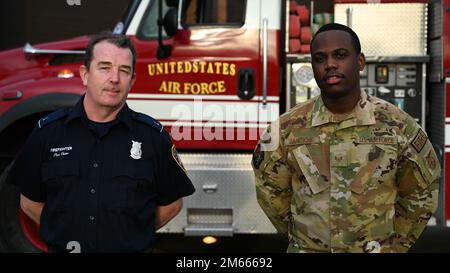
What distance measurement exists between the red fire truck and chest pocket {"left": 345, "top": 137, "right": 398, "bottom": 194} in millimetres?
2259

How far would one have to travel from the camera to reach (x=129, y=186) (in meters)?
2.18

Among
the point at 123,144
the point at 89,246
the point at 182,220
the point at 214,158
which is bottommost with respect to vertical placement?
the point at 182,220

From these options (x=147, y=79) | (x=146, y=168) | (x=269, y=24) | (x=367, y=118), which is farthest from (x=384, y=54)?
(x=146, y=168)

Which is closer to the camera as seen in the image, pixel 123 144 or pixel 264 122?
pixel 123 144

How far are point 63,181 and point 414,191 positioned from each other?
1264 millimetres

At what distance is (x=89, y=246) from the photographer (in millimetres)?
2186

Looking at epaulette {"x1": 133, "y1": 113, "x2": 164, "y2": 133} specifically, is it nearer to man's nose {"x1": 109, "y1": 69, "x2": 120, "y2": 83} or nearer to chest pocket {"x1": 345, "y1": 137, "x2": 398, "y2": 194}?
man's nose {"x1": 109, "y1": 69, "x2": 120, "y2": 83}

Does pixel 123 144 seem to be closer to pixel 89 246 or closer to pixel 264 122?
pixel 89 246

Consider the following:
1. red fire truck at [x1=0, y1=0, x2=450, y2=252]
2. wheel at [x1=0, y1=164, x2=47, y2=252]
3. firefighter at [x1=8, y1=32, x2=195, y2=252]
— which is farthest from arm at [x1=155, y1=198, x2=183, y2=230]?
wheel at [x1=0, y1=164, x2=47, y2=252]

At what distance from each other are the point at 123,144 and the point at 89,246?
0.37 metres

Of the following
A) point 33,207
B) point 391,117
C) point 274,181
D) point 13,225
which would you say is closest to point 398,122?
point 391,117
